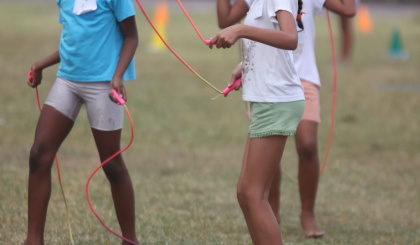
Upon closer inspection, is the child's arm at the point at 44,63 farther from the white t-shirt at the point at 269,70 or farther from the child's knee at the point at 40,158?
the white t-shirt at the point at 269,70

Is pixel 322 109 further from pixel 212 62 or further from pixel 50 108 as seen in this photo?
pixel 50 108

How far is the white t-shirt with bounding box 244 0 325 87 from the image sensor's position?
5478 millimetres

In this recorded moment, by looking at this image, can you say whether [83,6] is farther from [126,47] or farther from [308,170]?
[308,170]

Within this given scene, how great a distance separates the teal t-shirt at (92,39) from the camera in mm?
4613

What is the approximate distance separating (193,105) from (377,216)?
5.39 metres

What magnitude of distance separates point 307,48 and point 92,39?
1581 mm

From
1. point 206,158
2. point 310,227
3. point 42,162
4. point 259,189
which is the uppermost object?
point 259,189

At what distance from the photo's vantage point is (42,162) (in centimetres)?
464

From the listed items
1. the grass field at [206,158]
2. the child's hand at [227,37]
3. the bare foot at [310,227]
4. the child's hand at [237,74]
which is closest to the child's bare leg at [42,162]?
the grass field at [206,158]

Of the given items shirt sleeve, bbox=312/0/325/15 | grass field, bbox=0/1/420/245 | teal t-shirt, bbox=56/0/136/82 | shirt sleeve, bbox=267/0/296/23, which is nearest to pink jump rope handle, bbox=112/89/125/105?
teal t-shirt, bbox=56/0/136/82

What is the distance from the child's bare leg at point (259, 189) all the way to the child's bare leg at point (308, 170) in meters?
1.57

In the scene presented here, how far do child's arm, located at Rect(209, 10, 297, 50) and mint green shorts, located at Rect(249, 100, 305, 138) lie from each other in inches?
13.1

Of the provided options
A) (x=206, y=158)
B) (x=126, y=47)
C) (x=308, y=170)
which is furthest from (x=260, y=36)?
(x=206, y=158)

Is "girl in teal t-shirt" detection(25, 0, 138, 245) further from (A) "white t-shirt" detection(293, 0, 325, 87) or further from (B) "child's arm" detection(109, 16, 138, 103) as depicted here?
(A) "white t-shirt" detection(293, 0, 325, 87)
